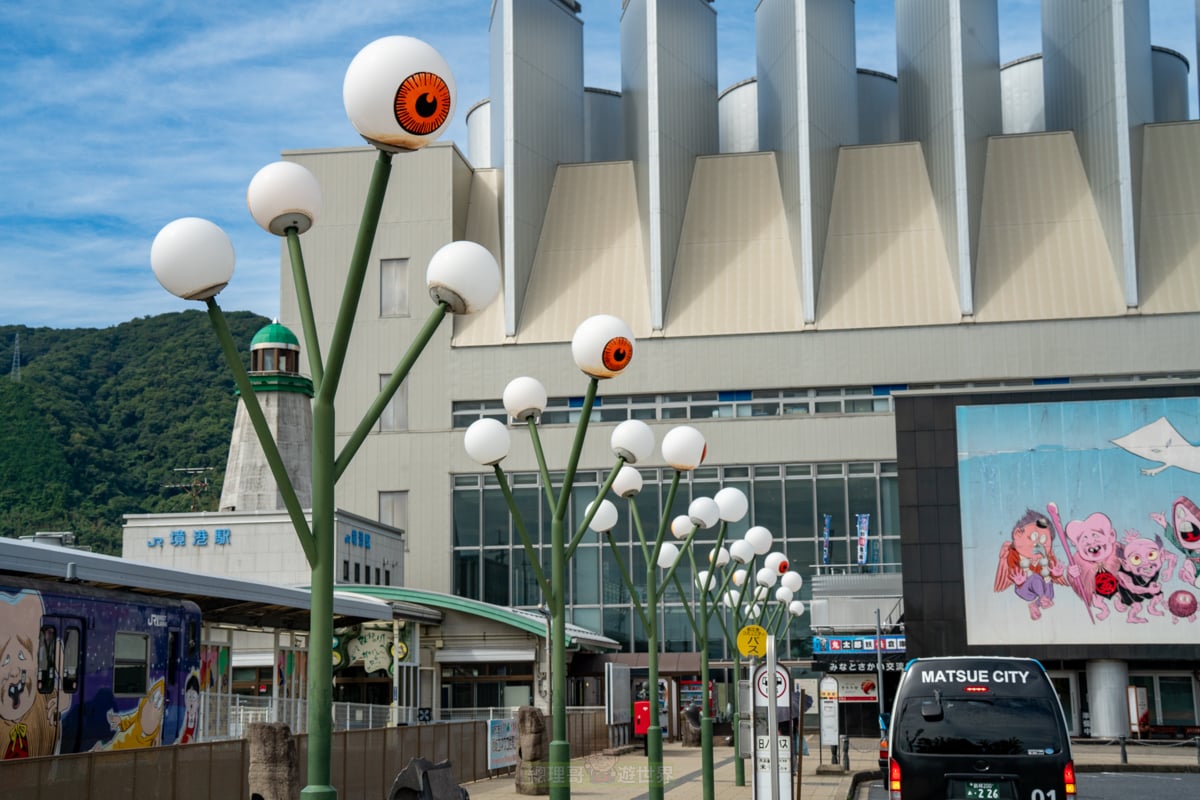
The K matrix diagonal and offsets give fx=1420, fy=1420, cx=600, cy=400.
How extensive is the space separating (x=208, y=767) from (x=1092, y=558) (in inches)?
1353

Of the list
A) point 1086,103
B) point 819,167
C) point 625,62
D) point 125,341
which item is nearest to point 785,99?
point 819,167

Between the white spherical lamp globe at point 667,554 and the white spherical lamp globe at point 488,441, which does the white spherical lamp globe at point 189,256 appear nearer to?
the white spherical lamp globe at point 488,441

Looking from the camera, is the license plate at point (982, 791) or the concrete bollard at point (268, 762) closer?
the license plate at point (982, 791)

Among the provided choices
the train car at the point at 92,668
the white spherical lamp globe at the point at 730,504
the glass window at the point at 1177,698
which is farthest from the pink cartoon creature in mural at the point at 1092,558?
the train car at the point at 92,668

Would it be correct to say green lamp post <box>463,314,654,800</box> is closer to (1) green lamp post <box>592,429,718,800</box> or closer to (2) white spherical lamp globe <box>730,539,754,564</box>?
(1) green lamp post <box>592,429,718,800</box>

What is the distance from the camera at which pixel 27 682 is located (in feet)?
57.9

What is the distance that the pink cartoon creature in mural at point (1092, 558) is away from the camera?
45812 mm

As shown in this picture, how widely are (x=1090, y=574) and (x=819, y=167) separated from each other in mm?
22757

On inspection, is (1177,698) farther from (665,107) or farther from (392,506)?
(392,506)

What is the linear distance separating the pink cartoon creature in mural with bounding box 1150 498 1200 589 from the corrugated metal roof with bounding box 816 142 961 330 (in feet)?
50.8

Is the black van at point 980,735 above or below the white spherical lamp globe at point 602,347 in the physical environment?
below

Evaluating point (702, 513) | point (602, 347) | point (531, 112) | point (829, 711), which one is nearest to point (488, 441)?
point (602, 347)

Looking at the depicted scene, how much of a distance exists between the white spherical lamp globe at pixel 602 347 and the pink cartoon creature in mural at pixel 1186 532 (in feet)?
121

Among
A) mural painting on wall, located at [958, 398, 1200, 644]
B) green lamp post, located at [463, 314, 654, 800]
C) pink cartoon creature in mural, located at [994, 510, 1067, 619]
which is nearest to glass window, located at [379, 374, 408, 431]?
mural painting on wall, located at [958, 398, 1200, 644]
